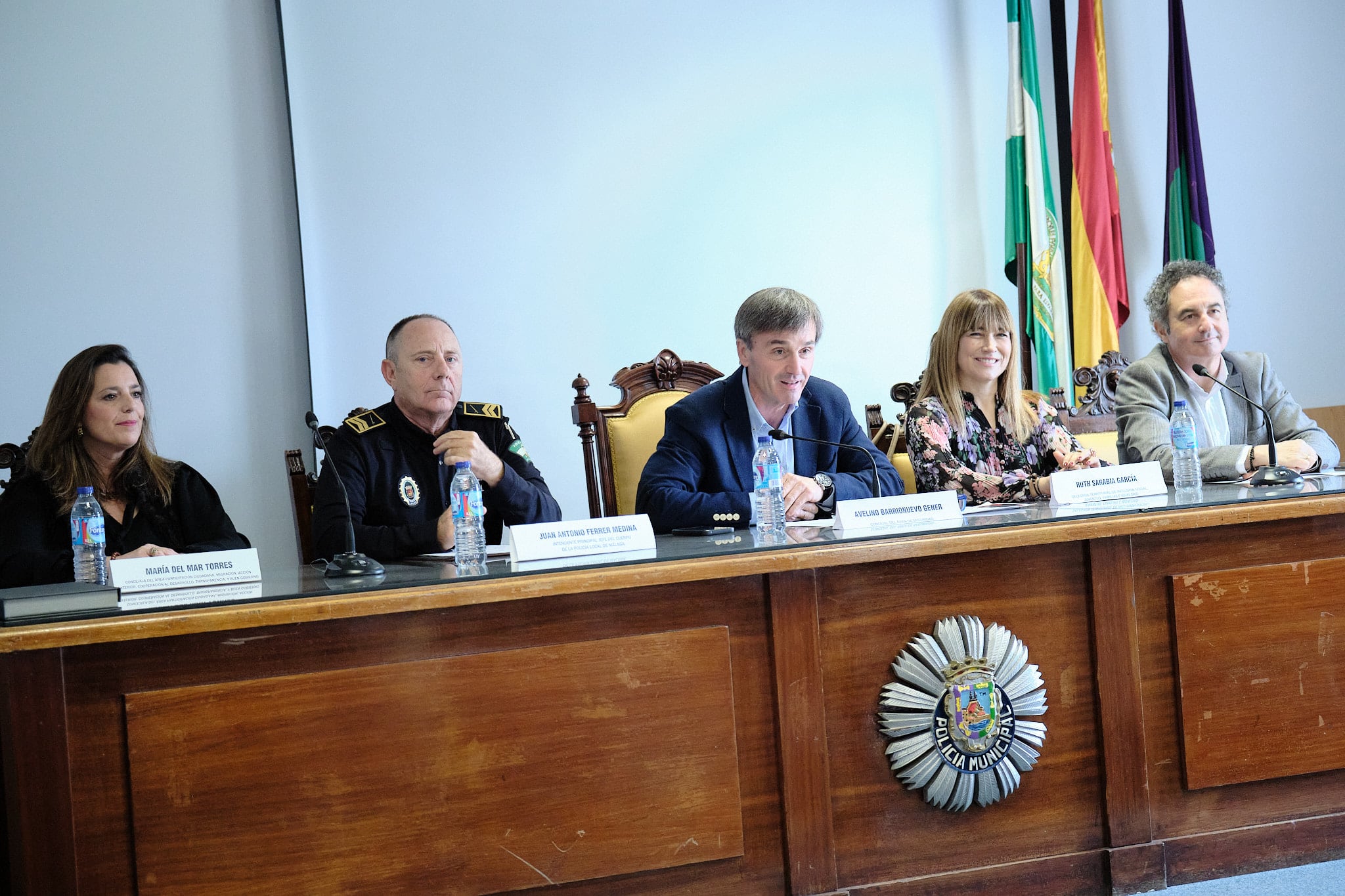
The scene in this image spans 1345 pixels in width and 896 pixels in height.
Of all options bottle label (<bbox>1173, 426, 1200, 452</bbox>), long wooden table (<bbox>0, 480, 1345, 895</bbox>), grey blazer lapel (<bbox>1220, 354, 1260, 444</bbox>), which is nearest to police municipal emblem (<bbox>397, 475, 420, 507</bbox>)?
long wooden table (<bbox>0, 480, 1345, 895</bbox>)

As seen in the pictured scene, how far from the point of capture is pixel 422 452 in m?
2.52

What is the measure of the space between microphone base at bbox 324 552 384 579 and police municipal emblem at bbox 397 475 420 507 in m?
0.80

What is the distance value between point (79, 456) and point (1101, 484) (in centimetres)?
210

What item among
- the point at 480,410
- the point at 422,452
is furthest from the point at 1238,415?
the point at 422,452

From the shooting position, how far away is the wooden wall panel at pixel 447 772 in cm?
140

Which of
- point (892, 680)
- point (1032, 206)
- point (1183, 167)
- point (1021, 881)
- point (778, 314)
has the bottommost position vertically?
point (1021, 881)

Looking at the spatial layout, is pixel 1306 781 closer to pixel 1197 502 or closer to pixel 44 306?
pixel 1197 502

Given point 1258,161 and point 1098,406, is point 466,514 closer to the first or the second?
point 1098,406

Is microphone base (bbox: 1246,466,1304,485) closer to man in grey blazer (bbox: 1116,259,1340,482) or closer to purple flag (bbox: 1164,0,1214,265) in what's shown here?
man in grey blazer (bbox: 1116,259,1340,482)

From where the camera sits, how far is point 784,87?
355cm

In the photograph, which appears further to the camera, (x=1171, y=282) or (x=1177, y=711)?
(x=1171, y=282)

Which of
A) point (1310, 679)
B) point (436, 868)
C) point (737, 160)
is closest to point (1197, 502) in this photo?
point (1310, 679)

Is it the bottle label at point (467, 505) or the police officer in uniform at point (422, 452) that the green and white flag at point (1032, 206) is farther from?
the bottle label at point (467, 505)

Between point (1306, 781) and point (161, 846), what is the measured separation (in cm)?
175
